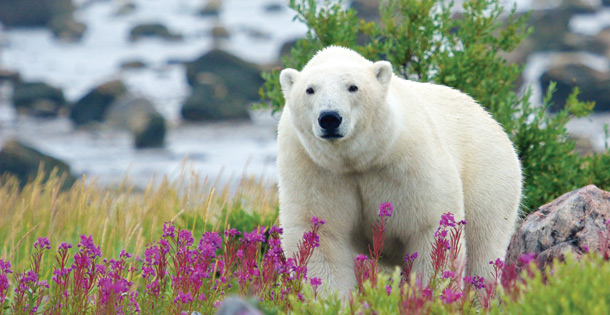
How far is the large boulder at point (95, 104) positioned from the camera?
25969 millimetres

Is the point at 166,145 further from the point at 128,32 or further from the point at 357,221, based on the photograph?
the point at 357,221

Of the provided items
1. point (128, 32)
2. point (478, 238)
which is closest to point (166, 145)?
point (128, 32)

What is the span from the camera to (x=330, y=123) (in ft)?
12.7

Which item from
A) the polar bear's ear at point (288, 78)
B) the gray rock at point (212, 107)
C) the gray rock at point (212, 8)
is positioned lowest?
the gray rock at point (212, 107)

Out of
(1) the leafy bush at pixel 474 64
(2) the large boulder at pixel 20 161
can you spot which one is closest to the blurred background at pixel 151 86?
(2) the large boulder at pixel 20 161

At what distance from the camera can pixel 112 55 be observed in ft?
107

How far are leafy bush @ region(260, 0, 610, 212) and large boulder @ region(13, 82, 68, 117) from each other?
22.2 m

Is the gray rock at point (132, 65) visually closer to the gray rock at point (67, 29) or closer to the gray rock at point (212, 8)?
the gray rock at point (67, 29)

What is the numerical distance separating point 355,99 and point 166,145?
66.6 feet

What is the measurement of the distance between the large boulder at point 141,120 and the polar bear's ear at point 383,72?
1980cm

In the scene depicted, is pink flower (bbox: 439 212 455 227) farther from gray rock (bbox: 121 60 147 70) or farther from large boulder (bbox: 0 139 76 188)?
gray rock (bbox: 121 60 147 70)

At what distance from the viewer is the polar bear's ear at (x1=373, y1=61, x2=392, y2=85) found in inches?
169

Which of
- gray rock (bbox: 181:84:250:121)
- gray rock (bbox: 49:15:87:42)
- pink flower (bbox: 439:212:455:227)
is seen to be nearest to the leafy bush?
pink flower (bbox: 439:212:455:227)

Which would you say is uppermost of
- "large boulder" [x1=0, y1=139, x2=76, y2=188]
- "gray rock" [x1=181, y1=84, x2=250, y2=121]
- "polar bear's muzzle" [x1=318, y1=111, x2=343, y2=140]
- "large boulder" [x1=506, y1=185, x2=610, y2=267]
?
"polar bear's muzzle" [x1=318, y1=111, x2=343, y2=140]
